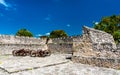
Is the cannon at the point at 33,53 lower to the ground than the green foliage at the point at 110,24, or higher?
lower

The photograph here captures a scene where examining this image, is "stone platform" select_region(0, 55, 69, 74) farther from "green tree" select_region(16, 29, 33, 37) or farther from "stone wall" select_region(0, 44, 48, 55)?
"green tree" select_region(16, 29, 33, 37)

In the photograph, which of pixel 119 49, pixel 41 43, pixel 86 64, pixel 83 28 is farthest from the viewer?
pixel 41 43

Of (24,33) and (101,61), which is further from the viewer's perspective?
(24,33)

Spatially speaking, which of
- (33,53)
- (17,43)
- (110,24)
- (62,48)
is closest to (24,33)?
(110,24)

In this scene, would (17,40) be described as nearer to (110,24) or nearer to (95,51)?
(95,51)

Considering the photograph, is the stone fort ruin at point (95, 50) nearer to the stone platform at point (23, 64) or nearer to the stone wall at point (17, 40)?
the stone platform at point (23, 64)

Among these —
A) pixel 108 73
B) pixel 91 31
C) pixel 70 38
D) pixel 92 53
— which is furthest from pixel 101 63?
pixel 70 38

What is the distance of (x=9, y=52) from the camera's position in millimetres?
18875

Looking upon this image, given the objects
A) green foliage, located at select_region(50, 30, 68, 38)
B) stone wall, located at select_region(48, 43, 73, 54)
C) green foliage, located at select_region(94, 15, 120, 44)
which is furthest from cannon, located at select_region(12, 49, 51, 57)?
green foliage, located at select_region(50, 30, 68, 38)

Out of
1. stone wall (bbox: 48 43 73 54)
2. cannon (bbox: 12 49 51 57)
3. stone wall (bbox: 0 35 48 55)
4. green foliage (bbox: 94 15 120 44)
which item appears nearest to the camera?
cannon (bbox: 12 49 51 57)

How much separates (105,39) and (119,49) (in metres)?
2.80

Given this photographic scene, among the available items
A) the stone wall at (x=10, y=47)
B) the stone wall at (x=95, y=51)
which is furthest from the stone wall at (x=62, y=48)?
the stone wall at (x=95, y=51)

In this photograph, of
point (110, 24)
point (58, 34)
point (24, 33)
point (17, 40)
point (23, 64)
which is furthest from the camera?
point (58, 34)

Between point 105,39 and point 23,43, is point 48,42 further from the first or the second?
point 105,39
